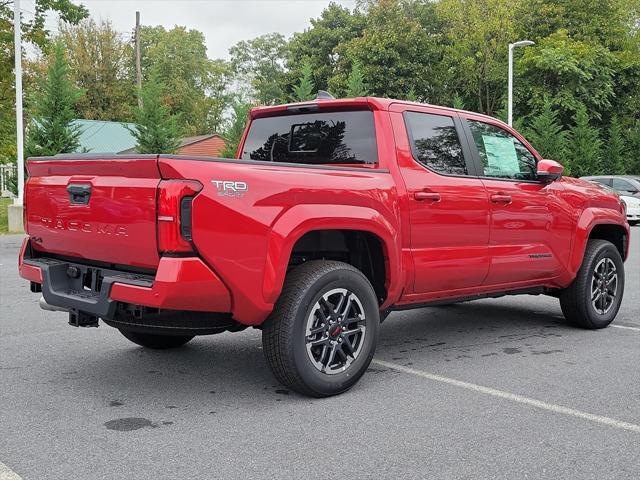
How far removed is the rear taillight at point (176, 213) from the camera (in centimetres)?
382

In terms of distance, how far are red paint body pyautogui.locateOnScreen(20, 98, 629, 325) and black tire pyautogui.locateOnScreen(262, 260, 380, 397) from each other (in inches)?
6.3

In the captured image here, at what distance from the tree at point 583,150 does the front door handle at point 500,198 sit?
96.1ft

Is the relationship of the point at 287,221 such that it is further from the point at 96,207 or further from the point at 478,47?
the point at 478,47

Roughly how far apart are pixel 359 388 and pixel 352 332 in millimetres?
391

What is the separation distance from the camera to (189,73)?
6956 centimetres

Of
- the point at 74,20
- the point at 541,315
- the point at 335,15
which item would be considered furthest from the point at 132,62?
the point at 541,315

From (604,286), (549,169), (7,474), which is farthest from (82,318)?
(604,286)

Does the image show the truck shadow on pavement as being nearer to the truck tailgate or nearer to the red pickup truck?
the red pickup truck

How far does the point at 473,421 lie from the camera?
158 inches

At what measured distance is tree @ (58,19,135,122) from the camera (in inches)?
1879

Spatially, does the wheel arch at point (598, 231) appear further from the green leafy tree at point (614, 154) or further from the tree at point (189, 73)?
the tree at point (189, 73)

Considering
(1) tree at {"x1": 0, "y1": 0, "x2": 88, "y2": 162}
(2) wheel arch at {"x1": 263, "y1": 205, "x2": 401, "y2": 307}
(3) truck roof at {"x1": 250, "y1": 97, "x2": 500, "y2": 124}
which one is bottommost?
(2) wheel arch at {"x1": 263, "y1": 205, "x2": 401, "y2": 307}

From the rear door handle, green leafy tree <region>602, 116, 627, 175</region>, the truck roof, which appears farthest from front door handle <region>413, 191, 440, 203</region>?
green leafy tree <region>602, 116, 627, 175</region>

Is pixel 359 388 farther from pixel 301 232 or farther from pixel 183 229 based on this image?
pixel 183 229
